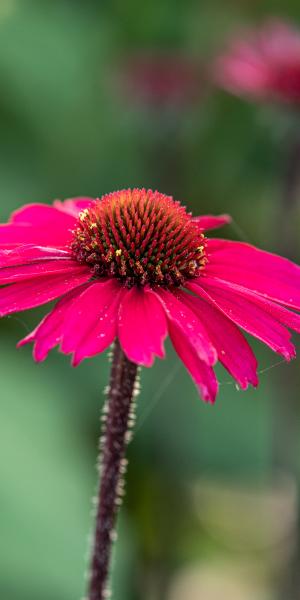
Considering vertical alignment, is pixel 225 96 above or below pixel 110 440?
above

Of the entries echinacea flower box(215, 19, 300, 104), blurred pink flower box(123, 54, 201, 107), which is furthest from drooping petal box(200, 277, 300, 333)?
blurred pink flower box(123, 54, 201, 107)

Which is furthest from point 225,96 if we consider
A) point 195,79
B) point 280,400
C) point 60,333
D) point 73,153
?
point 60,333

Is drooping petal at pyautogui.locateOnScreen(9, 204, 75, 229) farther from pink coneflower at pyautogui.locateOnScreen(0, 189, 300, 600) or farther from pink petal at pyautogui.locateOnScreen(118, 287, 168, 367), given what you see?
pink petal at pyautogui.locateOnScreen(118, 287, 168, 367)

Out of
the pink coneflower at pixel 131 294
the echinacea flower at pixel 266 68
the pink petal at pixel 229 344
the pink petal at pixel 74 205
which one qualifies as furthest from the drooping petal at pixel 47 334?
the echinacea flower at pixel 266 68

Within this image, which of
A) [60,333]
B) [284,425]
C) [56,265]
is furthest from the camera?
[284,425]

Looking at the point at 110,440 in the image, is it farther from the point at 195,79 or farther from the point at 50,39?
the point at 50,39

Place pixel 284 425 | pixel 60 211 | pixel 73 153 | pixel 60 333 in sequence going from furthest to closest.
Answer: pixel 73 153 → pixel 284 425 → pixel 60 211 → pixel 60 333

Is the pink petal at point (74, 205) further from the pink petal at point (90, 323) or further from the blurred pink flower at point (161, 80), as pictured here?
the blurred pink flower at point (161, 80)
